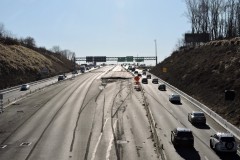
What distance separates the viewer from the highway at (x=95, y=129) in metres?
37.2

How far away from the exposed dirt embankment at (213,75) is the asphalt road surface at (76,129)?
10.8 meters

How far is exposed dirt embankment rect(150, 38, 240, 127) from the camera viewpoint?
6129 cm

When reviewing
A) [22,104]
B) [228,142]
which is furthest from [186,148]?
[22,104]

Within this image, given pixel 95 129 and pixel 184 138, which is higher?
pixel 184 138

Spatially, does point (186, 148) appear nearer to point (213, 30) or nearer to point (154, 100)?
point (154, 100)

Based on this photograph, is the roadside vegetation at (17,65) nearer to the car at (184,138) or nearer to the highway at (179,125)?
the highway at (179,125)

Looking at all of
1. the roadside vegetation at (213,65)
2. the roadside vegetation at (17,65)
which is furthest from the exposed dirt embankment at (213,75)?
the roadside vegetation at (17,65)

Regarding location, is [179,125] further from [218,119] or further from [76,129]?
[76,129]

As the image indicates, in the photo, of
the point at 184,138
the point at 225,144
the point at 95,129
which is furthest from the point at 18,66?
the point at 225,144

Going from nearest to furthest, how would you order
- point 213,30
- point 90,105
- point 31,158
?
point 31,158 → point 90,105 → point 213,30

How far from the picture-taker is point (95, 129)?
159 feet

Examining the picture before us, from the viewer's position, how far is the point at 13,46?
481 feet

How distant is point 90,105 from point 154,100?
11.8 m

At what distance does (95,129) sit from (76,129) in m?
2.07
